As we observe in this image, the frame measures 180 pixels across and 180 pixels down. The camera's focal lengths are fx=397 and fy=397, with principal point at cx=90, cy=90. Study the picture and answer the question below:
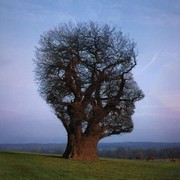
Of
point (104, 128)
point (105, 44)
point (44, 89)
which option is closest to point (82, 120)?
point (104, 128)

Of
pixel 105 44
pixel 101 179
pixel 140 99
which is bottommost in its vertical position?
pixel 101 179

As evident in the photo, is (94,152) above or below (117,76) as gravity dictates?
below

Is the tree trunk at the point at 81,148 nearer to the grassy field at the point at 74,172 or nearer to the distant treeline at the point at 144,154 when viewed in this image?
the grassy field at the point at 74,172

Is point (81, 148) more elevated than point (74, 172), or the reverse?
point (81, 148)

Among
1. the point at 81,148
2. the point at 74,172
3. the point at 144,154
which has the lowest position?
the point at 74,172

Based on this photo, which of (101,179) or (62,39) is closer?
(101,179)

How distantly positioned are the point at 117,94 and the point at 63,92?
639cm

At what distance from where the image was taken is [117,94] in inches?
1852

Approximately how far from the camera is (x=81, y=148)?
151 feet

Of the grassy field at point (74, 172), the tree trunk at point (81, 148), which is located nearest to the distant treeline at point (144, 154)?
the tree trunk at point (81, 148)

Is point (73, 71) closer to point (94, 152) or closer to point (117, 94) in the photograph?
point (117, 94)

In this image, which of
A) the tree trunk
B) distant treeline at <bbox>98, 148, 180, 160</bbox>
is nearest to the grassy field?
the tree trunk

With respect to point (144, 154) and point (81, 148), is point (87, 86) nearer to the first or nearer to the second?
point (81, 148)

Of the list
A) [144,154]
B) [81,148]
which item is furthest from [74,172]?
[144,154]
